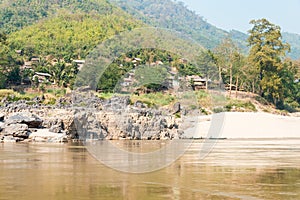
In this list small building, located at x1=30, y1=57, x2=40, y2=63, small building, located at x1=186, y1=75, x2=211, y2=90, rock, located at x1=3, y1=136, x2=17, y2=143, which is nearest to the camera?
rock, located at x1=3, y1=136, x2=17, y2=143

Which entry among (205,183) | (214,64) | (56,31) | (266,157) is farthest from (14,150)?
(56,31)

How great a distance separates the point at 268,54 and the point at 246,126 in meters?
20.7

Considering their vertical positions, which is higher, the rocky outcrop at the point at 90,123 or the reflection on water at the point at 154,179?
the rocky outcrop at the point at 90,123

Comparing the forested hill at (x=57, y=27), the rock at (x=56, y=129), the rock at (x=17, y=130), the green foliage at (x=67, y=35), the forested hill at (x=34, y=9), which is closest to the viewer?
the rock at (x=17, y=130)

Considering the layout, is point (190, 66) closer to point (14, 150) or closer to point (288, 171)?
point (14, 150)

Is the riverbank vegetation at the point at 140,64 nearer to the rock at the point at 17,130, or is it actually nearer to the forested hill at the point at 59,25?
the forested hill at the point at 59,25

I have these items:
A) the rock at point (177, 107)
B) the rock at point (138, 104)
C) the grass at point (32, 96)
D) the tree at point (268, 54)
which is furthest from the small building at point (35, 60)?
the rock at point (177, 107)

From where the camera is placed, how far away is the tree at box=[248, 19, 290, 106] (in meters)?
50.8

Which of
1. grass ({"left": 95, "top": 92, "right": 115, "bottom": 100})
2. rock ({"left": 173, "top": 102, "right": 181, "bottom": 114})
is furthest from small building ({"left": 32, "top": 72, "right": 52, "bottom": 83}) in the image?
rock ({"left": 173, "top": 102, "right": 181, "bottom": 114})

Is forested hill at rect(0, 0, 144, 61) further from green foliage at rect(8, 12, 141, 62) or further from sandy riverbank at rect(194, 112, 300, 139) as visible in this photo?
sandy riverbank at rect(194, 112, 300, 139)

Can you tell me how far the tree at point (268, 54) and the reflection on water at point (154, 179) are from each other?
3598cm

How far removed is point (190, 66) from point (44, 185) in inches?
1036

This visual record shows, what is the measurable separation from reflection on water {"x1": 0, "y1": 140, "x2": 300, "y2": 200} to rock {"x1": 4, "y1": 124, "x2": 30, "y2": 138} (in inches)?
317

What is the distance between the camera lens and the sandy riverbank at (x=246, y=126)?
31078 millimetres
